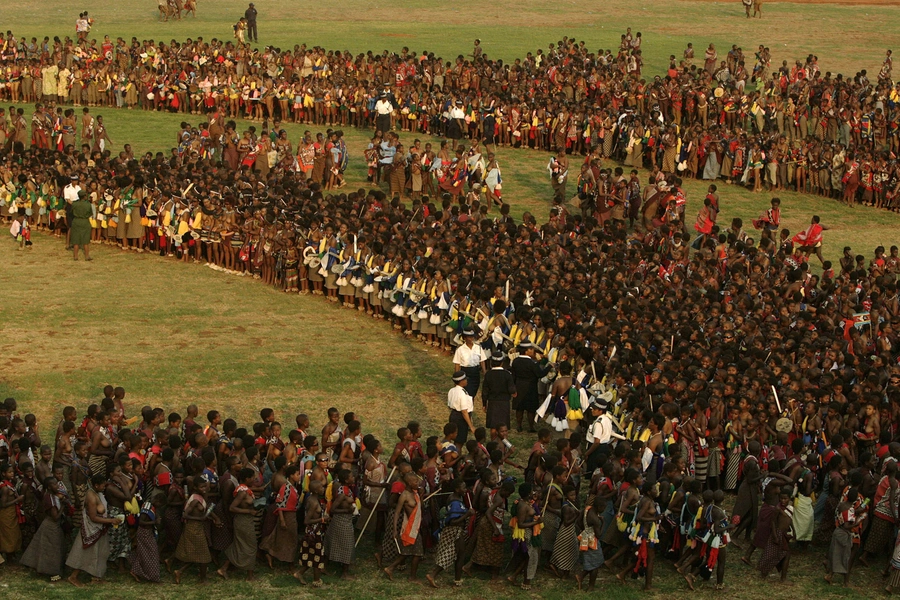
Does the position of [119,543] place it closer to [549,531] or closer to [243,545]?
[243,545]

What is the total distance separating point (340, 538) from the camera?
14.3m

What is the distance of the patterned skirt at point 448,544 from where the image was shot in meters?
14.3

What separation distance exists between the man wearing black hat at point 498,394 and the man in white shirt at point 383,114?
17.3 metres

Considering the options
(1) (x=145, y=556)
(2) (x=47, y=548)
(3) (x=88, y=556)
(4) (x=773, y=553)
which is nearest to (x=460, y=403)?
(4) (x=773, y=553)

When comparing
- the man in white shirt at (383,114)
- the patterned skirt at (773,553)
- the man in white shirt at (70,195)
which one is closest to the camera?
the patterned skirt at (773,553)

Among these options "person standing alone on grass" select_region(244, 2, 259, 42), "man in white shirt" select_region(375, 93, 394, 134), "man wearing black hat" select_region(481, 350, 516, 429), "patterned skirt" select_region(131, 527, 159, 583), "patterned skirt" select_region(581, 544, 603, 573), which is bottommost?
"patterned skirt" select_region(131, 527, 159, 583)

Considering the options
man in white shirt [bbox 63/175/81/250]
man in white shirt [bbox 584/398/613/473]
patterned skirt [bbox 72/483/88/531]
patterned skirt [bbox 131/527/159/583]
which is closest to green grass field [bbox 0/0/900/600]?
patterned skirt [bbox 131/527/159/583]

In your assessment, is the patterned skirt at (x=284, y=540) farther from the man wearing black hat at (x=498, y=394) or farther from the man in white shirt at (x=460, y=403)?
the man wearing black hat at (x=498, y=394)

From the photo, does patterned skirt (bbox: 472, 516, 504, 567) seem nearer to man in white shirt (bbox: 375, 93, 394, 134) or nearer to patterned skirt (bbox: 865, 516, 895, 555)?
patterned skirt (bbox: 865, 516, 895, 555)

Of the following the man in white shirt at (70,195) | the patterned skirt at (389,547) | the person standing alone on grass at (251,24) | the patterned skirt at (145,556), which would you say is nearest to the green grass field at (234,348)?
the patterned skirt at (145,556)

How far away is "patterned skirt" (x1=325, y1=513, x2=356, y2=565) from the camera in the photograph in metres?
14.3

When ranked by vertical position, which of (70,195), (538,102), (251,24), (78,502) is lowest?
(78,502)

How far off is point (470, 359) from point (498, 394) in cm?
80

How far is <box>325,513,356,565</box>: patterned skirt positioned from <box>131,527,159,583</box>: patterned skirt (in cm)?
194
